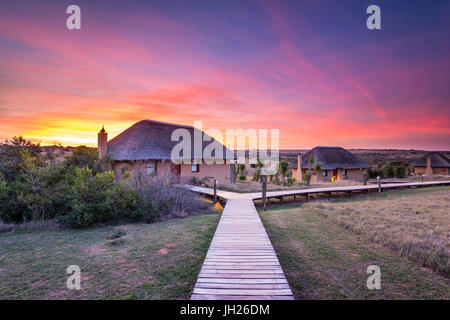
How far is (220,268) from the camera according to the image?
4.29 metres

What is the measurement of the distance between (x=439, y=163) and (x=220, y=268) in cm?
4808

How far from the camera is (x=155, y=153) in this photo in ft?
59.1

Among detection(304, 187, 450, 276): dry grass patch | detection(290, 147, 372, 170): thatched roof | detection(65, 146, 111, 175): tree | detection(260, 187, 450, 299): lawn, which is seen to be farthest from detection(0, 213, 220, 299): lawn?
detection(290, 147, 372, 170): thatched roof

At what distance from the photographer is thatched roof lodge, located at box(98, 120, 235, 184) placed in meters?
17.3

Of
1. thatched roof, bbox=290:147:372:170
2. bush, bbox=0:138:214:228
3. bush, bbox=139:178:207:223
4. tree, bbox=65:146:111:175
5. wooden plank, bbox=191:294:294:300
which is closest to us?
wooden plank, bbox=191:294:294:300

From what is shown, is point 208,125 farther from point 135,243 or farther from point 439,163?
point 439,163

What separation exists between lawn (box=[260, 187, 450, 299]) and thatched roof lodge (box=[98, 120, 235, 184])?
34.4 feet

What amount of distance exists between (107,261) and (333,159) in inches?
1216

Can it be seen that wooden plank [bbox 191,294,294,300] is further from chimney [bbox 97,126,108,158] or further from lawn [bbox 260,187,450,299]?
chimney [bbox 97,126,108,158]

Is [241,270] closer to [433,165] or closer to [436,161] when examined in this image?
[433,165]

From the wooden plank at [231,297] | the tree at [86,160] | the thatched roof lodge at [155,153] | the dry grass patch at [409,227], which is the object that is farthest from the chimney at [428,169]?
the tree at [86,160]

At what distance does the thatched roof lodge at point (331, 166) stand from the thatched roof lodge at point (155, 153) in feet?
44.6

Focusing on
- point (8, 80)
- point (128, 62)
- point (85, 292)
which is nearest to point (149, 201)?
point (85, 292)

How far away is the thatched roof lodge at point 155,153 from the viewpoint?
17344 millimetres
